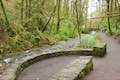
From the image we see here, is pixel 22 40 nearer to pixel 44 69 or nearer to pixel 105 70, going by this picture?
pixel 44 69

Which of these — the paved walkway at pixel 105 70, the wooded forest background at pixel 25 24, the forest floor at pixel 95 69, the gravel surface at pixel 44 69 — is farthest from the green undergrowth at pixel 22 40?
the paved walkway at pixel 105 70

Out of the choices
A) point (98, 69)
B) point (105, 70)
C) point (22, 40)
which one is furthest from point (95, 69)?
point (22, 40)

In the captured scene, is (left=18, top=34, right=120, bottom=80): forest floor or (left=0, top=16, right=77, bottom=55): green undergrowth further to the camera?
(left=0, top=16, right=77, bottom=55): green undergrowth

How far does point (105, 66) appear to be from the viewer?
11.1 meters

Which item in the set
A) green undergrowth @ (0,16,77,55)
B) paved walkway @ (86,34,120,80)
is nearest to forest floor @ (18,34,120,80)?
paved walkway @ (86,34,120,80)

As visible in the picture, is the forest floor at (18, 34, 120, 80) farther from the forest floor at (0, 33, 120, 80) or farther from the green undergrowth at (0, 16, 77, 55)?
the green undergrowth at (0, 16, 77, 55)

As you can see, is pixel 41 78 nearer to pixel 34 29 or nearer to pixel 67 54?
pixel 67 54

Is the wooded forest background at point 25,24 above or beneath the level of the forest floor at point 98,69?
above

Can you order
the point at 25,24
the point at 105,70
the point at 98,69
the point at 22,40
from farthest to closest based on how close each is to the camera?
the point at 25,24 < the point at 22,40 < the point at 98,69 < the point at 105,70

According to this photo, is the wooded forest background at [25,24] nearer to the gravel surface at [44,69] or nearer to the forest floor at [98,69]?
the gravel surface at [44,69]

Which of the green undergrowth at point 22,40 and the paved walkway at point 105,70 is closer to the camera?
the paved walkway at point 105,70

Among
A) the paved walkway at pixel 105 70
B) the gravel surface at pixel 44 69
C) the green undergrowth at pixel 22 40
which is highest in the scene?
the green undergrowth at pixel 22 40

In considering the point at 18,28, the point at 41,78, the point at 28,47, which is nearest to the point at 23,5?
the point at 18,28

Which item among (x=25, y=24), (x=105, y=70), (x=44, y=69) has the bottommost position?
(x=105, y=70)
